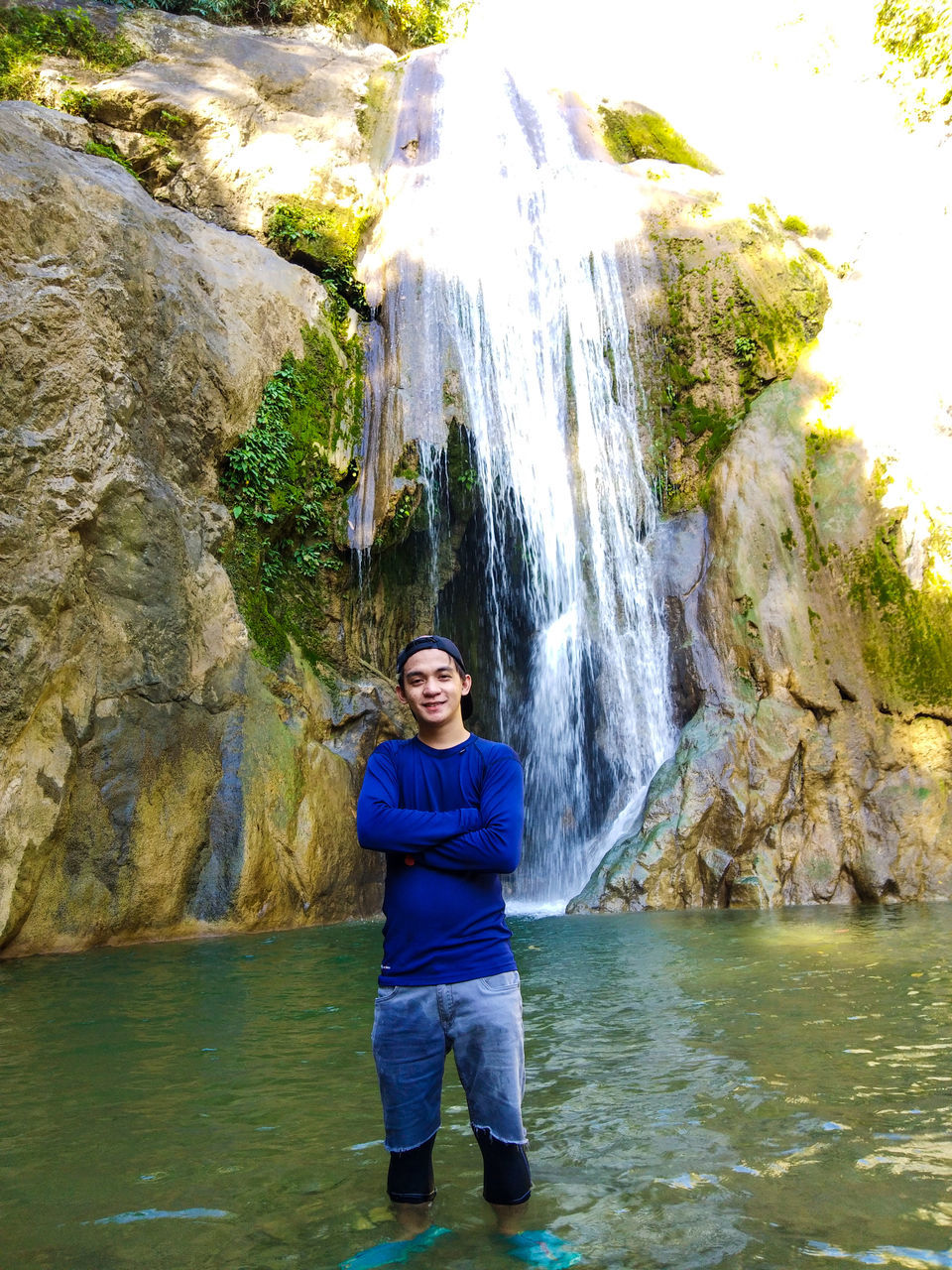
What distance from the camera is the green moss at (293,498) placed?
11.4m

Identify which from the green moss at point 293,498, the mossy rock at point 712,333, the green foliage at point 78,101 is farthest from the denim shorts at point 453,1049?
the green foliage at point 78,101

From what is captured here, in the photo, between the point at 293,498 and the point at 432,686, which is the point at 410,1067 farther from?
the point at 293,498

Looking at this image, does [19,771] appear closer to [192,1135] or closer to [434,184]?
[192,1135]

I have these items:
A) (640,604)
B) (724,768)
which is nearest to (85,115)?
(640,604)

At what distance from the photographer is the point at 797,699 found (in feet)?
38.3

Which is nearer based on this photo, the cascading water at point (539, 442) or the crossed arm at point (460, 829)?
the crossed arm at point (460, 829)

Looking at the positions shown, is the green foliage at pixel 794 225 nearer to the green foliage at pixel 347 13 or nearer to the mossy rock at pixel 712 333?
the mossy rock at pixel 712 333

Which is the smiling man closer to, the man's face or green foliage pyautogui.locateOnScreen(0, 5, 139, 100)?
the man's face

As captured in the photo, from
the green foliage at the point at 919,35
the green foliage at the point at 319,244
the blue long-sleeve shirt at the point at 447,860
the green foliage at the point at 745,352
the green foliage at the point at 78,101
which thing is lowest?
the blue long-sleeve shirt at the point at 447,860

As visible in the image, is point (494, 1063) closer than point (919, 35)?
Yes

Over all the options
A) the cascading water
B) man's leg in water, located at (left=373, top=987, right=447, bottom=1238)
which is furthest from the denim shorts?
the cascading water

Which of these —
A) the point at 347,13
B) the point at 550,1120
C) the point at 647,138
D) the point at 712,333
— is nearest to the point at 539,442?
the point at 712,333

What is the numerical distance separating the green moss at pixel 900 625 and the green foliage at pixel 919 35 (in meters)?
12.4

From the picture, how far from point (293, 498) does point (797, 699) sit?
21.1 feet
